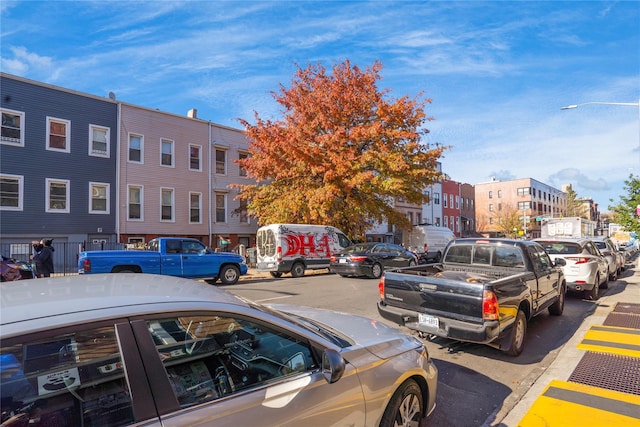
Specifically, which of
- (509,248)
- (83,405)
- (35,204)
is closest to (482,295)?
(509,248)

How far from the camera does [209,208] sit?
80.6ft

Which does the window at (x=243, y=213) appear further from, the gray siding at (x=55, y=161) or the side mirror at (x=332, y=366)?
the side mirror at (x=332, y=366)

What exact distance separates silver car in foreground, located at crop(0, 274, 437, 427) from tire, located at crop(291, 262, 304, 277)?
13.1 meters

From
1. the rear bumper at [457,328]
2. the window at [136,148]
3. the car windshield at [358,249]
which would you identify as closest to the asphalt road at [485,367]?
the rear bumper at [457,328]

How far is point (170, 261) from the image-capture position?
1209 cm

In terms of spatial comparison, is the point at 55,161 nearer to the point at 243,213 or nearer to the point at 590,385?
the point at 243,213

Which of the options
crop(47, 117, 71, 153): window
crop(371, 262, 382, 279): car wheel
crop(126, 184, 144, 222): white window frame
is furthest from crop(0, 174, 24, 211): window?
crop(371, 262, 382, 279): car wheel

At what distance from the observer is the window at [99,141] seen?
2008 cm

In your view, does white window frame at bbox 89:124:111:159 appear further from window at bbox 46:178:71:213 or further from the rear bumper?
the rear bumper

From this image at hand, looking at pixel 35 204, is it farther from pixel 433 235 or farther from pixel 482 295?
pixel 433 235

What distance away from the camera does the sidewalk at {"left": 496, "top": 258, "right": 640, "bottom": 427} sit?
371 cm

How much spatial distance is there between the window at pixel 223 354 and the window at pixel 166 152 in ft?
72.5

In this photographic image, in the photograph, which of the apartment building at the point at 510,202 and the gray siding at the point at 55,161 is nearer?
the gray siding at the point at 55,161

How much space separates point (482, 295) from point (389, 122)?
57.2 feet
